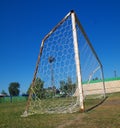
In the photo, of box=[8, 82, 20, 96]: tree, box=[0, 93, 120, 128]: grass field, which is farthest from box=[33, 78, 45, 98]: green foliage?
box=[8, 82, 20, 96]: tree

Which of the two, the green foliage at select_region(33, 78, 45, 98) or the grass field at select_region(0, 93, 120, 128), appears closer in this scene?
the grass field at select_region(0, 93, 120, 128)

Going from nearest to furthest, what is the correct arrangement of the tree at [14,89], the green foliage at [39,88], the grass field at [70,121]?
the grass field at [70,121] < the green foliage at [39,88] < the tree at [14,89]

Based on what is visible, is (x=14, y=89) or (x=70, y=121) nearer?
(x=70, y=121)

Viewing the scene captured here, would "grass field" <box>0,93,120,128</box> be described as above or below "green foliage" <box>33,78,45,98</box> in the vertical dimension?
below

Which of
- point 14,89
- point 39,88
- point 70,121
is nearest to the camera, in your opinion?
point 70,121

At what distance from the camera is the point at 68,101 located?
9.27m

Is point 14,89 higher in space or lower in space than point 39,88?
higher

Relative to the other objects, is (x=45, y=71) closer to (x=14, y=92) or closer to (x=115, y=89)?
(x=115, y=89)

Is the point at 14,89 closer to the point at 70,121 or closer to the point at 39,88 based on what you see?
the point at 39,88

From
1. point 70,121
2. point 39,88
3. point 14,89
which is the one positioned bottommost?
point 70,121

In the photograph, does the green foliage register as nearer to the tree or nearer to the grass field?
the grass field

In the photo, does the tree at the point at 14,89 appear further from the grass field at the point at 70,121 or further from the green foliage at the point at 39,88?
the grass field at the point at 70,121

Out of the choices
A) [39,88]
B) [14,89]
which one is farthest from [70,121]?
[14,89]

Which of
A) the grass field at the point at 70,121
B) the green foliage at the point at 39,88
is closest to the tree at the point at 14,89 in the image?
the green foliage at the point at 39,88
